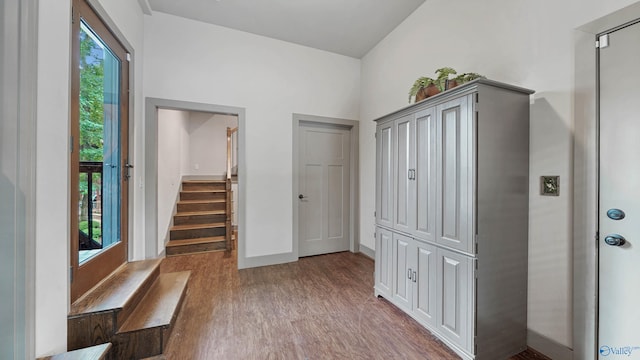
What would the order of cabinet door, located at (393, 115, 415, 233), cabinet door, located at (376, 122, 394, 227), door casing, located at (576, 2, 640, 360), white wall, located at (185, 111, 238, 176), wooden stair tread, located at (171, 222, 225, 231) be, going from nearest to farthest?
door casing, located at (576, 2, 640, 360) → cabinet door, located at (393, 115, 415, 233) → cabinet door, located at (376, 122, 394, 227) → wooden stair tread, located at (171, 222, 225, 231) → white wall, located at (185, 111, 238, 176)

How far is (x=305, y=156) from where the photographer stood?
3.87m

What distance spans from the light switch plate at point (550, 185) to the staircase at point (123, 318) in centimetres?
283

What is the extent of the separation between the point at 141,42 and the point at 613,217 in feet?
14.9

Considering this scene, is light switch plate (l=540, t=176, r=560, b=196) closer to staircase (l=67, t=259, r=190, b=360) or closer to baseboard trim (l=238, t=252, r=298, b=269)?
staircase (l=67, t=259, r=190, b=360)

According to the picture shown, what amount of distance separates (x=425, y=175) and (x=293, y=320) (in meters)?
1.71

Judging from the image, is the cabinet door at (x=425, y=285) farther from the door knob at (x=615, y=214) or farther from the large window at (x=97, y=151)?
the large window at (x=97, y=151)

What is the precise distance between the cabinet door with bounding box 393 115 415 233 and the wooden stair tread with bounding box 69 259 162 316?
2.24 meters

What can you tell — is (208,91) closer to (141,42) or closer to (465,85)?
(141,42)

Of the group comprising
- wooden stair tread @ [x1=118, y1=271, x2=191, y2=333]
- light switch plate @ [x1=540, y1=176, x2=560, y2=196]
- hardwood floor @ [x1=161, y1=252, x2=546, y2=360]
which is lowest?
hardwood floor @ [x1=161, y1=252, x2=546, y2=360]

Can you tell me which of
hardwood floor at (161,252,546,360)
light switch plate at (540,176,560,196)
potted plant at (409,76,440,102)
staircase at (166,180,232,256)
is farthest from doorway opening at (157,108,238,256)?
light switch plate at (540,176,560,196)

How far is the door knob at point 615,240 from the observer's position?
1.40 meters

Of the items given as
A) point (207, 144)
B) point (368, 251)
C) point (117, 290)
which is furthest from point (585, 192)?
point (207, 144)

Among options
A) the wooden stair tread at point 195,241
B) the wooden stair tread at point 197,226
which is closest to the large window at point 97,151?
the wooden stair tread at point 195,241

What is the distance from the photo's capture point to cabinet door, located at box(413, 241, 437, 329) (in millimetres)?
1897
